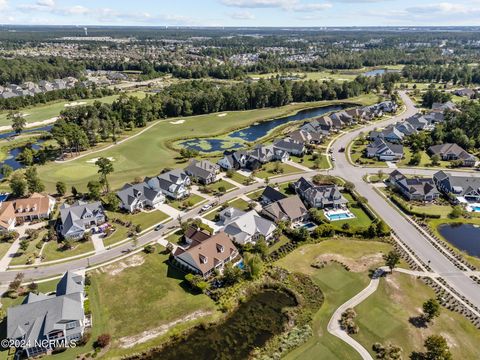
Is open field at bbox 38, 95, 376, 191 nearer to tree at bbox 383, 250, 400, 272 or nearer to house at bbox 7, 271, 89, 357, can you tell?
house at bbox 7, 271, 89, 357


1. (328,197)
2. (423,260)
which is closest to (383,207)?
(328,197)

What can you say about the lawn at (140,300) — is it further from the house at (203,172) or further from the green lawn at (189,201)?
the house at (203,172)

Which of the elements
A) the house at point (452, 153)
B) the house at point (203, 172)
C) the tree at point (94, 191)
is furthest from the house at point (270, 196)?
the house at point (452, 153)

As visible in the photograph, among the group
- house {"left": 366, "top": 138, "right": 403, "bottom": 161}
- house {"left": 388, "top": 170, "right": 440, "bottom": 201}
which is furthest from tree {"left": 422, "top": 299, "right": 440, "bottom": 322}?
house {"left": 366, "top": 138, "right": 403, "bottom": 161}

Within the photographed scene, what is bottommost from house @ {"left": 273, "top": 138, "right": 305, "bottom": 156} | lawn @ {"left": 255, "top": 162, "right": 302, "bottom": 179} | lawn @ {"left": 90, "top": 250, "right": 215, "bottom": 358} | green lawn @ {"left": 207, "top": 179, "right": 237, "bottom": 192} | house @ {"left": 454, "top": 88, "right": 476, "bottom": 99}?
lawn @ {"left": 90, "top": 250, "right": 215, "bottom": 358}

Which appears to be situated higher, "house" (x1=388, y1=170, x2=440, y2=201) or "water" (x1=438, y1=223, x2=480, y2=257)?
"house" (x1=388, y1=170, x2=440, y2=201)

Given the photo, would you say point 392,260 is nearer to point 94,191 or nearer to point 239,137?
point 94,191

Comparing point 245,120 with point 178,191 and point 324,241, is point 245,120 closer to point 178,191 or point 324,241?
point 178,191
